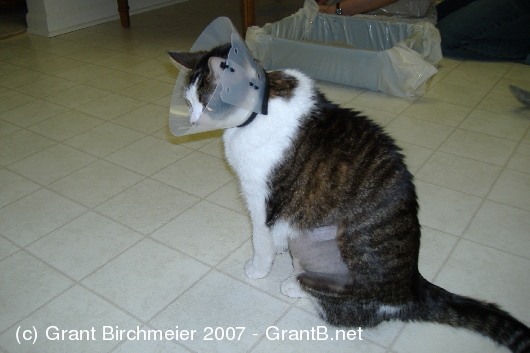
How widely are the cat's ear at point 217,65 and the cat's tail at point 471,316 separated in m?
0.81

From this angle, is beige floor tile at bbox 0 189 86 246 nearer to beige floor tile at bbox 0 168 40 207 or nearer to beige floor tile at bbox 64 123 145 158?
beige floor tile at bbox 0 168 40 207

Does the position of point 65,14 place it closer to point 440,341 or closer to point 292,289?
point 292,289

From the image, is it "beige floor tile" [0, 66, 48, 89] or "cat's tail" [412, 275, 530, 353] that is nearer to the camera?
"cat's tail" [412, 275, 530, 353]

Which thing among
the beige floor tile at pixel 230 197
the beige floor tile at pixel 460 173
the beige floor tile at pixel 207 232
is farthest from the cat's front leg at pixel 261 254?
the beige floor tile at pixel 460 173

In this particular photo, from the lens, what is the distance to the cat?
3.76 ft

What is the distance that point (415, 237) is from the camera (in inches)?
47.0

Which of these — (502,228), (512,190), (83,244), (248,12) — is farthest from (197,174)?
(248,12)

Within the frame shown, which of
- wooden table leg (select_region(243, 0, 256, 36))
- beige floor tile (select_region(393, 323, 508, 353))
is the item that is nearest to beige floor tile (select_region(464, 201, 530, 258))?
beige floor tile (select_region(393, 323, 508, 353))

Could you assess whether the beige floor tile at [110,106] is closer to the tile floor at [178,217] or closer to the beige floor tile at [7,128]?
the tile floor at [178,217]

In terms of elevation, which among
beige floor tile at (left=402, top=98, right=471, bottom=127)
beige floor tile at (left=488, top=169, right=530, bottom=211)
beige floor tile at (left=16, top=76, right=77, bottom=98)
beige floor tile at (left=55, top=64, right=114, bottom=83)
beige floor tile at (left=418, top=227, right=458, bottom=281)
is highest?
beige floor tile at (left=55, top=64, right=114, bottom=83)

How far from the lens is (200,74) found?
118 centimetres

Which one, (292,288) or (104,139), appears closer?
(292,288)

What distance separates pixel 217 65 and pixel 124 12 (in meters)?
3.60

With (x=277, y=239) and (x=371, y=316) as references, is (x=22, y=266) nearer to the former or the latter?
(x=277, y=239)
